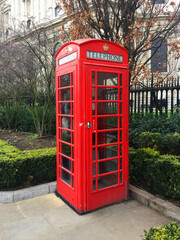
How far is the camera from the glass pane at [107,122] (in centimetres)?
364

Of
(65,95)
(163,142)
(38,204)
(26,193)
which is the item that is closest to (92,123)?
(65,95)

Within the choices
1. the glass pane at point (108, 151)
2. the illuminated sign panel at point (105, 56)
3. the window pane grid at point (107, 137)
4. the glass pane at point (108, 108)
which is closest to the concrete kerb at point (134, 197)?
the window pane grid at point (107, 137)

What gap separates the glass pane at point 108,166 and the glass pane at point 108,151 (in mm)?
103

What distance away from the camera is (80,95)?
3.25 meters

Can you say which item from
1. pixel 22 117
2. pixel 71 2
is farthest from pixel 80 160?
pixel 22 117

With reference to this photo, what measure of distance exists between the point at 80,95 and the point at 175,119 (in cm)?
320

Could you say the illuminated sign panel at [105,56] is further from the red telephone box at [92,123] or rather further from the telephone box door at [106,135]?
the telephone box door at [106,135]

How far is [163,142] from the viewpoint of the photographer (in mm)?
4609

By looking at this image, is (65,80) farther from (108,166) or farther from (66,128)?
(108,166)

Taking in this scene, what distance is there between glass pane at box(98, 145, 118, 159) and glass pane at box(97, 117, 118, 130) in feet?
1.14

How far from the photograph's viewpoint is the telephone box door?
3.38 m

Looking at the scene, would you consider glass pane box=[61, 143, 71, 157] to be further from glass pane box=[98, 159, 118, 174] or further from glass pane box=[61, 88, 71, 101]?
glass pane box=[61, 88, 71, 101]

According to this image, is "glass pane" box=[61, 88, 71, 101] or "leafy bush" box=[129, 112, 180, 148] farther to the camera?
"leafy bush" box=[129, 112, 180, 148]

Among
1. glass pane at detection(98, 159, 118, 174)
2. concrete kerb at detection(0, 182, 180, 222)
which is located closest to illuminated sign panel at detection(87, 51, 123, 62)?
glass pane at detection(98, 159, 118, 174)
